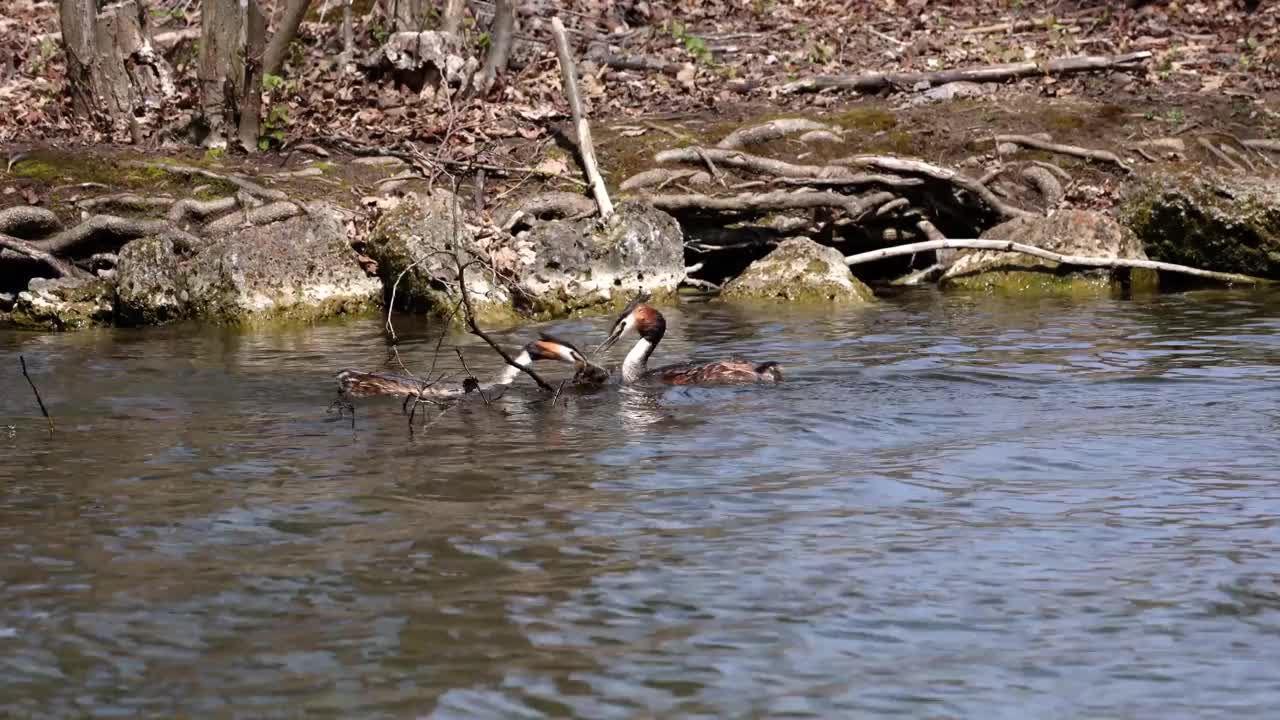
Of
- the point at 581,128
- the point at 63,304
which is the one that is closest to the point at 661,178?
the point at 581,128

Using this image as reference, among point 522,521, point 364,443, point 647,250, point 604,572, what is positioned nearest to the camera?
point 604,572

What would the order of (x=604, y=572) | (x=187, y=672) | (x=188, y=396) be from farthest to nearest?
(x=188, y=396) < (x=604, y=572) < (x=187, y=672)

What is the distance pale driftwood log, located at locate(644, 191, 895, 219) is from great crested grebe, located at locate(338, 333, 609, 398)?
6.24 metres

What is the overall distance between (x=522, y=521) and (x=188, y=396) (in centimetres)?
479

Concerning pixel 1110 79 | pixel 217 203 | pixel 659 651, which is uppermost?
pixel 1110 79

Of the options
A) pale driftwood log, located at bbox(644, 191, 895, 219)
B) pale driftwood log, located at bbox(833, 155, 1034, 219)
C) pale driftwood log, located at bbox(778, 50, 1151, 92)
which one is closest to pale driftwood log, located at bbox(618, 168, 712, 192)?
pale driftwood log, located at bbox(644, 191, 895, 219)

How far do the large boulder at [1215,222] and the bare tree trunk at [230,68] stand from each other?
1021cm

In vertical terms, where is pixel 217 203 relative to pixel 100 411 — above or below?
above

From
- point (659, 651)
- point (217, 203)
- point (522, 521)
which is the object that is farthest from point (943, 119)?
point (659, 651)

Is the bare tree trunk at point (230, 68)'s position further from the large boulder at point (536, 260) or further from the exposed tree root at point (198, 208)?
the large boulder at point (536, 260)

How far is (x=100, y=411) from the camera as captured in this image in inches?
415

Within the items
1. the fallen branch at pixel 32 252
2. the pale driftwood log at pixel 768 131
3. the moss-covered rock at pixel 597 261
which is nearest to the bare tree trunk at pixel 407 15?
the pale driftwood log at pixel 768 131

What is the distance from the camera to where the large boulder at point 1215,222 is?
16.9 meters

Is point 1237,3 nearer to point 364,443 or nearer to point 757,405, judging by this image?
point 757,405
